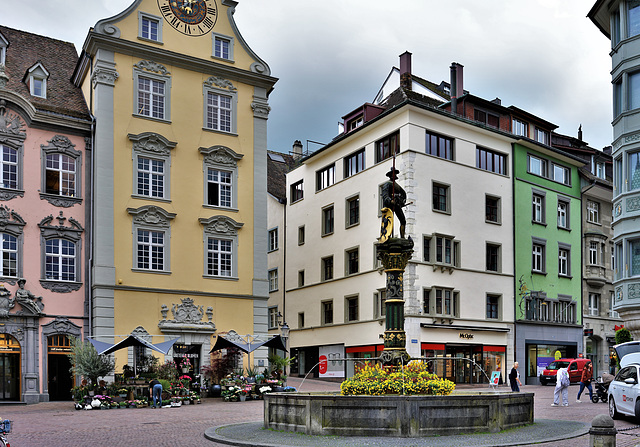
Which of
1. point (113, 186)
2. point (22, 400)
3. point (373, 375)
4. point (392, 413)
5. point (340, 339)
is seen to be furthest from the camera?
point (340, 339)

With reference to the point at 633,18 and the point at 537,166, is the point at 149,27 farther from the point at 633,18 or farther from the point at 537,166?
the point at 537,166

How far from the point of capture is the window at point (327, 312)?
5056 cm

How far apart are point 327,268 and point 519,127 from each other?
1587 centimetres

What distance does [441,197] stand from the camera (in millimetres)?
46375

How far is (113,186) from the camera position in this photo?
1406 inches

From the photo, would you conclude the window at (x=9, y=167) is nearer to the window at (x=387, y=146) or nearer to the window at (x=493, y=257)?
the window at (x=387, y=146)

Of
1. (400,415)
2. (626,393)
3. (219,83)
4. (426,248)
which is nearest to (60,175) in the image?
(219,83)

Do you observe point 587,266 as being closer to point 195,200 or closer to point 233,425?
point 195,200

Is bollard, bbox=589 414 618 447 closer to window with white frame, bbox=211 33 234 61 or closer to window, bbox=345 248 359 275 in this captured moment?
window with white frame, bbox=211 33 234 61

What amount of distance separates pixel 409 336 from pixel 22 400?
20.3m

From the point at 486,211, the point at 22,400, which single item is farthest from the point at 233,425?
the point at 486,211

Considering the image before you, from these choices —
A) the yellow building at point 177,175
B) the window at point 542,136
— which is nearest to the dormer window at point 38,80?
the yellow building at point 177,175

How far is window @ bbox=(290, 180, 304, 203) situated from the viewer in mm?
55906

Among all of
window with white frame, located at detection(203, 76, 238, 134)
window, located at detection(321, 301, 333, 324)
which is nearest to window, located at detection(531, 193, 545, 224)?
window, located at detection(321, 301, 333, 324)
